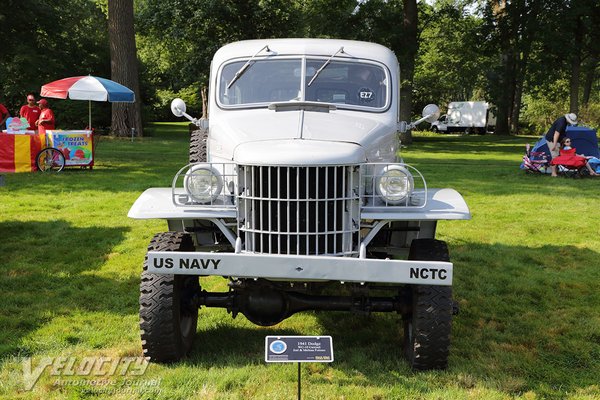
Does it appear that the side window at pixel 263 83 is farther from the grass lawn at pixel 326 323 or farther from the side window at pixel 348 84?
the grass lawn at pixel 326 323

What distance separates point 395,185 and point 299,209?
2.43 feet

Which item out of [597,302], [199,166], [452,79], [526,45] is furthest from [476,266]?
[452,79]

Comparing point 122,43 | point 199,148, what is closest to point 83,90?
point 122,43

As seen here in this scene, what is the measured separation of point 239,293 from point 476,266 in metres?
3.58

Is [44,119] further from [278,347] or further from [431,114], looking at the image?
[278,347]

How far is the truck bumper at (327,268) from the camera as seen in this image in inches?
142

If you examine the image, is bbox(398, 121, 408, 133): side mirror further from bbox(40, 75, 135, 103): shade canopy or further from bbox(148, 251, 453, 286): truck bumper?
bbox(40, 75, 135, 103): shade canopy

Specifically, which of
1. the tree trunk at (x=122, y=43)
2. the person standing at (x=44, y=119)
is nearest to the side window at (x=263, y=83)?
the person standing at (x=44, y=119)

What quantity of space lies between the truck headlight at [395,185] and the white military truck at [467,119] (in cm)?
4449

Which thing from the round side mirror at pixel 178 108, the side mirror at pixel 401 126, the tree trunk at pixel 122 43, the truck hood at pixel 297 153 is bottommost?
the truck hood at pixel 297 153

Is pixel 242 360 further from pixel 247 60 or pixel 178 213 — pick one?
pixel 247 60

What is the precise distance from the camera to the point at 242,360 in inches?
168

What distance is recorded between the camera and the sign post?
11.2 ft

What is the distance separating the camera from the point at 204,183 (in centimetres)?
422
